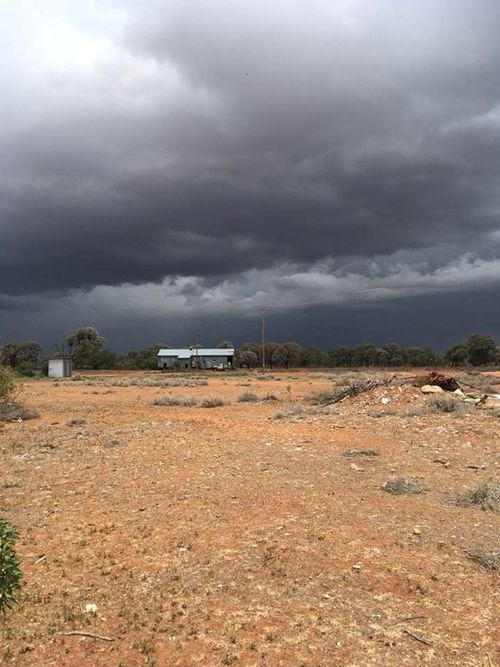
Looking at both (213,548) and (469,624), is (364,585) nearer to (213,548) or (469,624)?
(469,624)

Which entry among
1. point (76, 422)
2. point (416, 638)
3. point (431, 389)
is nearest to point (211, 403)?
point (76, 422)

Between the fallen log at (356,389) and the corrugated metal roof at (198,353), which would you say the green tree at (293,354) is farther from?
the fallen log at (356,389)

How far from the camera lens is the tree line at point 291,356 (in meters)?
92.2

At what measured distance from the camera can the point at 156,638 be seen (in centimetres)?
448

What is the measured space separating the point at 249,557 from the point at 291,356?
103 meters

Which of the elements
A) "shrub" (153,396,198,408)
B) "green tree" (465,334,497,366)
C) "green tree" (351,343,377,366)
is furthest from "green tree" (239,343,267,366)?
"shrub" (153,396,198,408)

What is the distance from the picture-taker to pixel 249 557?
20.2 feet

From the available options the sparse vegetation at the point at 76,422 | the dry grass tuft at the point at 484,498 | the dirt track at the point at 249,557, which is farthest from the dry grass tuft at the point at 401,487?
the sparse vegetation at the point at 76,422

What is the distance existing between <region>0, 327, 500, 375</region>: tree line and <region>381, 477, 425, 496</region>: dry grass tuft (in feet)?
254

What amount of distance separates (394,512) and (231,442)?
6855mm

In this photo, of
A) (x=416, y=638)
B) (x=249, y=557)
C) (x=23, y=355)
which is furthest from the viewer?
(x=23, y=355)

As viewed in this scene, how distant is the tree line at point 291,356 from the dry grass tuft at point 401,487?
77454mm

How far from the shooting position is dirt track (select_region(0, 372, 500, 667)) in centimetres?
440

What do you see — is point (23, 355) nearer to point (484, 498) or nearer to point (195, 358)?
point (195, 358)
